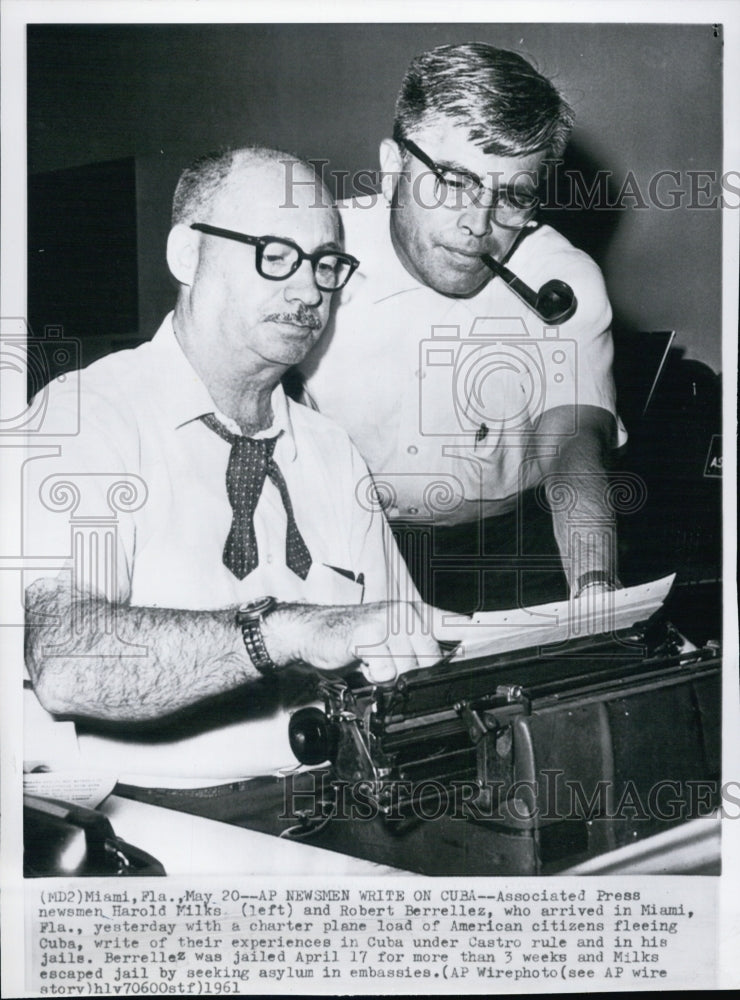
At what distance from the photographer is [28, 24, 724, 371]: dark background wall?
8.73ft

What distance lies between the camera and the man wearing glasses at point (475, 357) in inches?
105

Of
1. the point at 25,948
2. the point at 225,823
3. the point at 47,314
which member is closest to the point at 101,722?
the point at 225,823

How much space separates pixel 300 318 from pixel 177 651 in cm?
85

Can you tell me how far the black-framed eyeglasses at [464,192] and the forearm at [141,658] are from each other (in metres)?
1.14

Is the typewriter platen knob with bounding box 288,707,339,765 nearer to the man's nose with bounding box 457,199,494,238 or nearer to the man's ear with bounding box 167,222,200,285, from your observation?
the man's ear with bounding box 167,222,200,285

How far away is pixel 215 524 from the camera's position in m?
2.61

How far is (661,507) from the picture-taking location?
273cm

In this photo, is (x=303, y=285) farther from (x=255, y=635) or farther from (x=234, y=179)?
(x=255, y=635)

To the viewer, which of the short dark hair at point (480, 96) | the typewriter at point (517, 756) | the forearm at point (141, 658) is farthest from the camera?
the short dark hair at point (480, 96)

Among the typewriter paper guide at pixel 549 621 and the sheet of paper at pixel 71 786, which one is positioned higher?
the typewriter paper guide at pixel 549 621

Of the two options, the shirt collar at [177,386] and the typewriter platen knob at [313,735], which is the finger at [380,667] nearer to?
the typewriter platen knob at [313,735]

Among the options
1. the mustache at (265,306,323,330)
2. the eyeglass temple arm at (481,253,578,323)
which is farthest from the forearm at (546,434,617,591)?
Answer: the mustache at (265,306,323,330)

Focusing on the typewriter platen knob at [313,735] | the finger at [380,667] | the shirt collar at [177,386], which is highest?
the shirt collar at [177,386]
